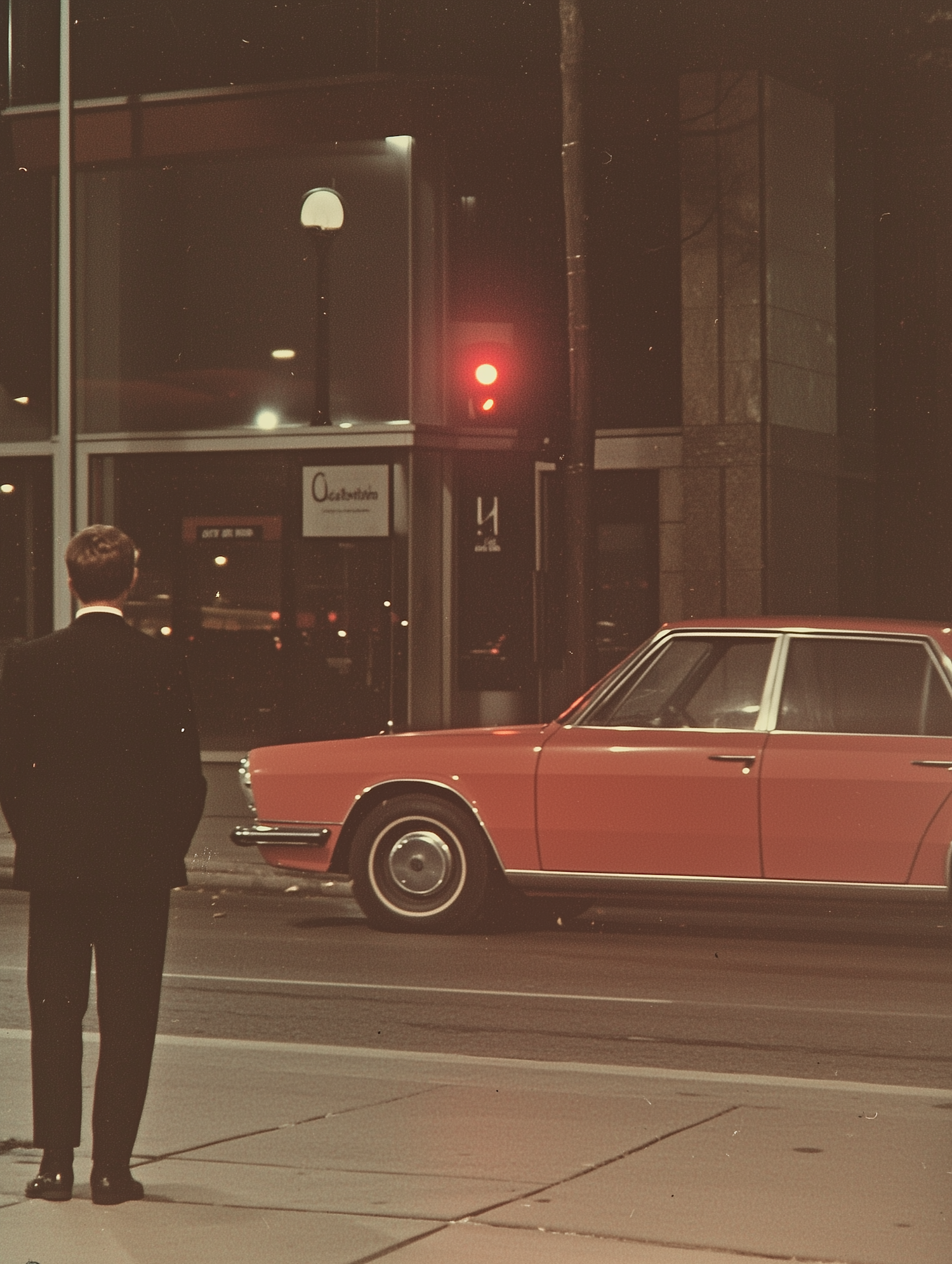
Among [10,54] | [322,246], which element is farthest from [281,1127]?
[10,54]

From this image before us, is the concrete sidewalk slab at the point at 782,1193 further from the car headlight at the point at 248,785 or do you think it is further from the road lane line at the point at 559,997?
the car headlight at the point at 248,785

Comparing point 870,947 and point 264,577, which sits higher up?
point 264,577

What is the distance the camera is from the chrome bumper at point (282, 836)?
11172mm

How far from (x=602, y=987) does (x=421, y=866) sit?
6.67ft

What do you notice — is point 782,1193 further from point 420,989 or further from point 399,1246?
point 420,989

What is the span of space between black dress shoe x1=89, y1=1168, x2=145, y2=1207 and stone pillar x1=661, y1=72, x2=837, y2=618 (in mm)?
14819

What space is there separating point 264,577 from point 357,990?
39.7 ft

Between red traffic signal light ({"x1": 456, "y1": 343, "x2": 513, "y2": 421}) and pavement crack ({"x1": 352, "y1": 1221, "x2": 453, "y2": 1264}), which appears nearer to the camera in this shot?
pavement crack ({"x1": 352, "y1": 1221, "x2": 453, "y2": 1264})

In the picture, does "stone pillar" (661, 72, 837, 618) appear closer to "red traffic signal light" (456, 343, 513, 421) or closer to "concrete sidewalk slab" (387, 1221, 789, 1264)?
"red traffic signal light" (456, 343, 513, 421)

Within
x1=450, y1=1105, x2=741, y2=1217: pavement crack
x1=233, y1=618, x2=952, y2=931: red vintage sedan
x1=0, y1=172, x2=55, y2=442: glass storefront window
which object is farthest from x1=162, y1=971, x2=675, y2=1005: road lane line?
x1=0, y1=172, x2=55, y2=442: glass storefront window

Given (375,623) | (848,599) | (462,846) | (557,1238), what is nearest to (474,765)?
(462,846)

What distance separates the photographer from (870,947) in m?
10.8

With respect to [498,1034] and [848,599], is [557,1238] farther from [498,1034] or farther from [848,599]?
[848,599]

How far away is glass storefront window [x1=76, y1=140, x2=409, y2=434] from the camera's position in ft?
67.1
